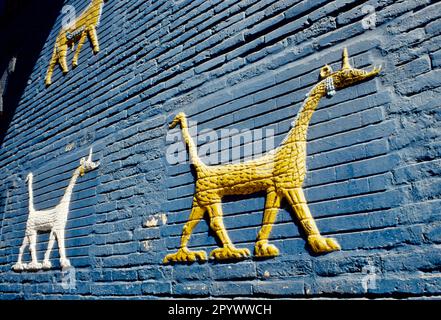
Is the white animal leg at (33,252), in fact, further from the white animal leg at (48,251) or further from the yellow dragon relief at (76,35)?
the yellow dragon relief at (76,35)

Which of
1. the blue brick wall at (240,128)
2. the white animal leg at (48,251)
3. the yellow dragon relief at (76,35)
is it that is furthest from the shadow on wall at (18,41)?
the white animal leg at (48,251)

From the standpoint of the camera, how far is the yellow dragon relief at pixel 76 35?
4547mm

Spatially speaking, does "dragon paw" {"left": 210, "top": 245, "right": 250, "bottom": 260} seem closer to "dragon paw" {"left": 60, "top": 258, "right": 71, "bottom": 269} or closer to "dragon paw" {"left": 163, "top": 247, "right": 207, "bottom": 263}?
"dragon paw" {"left": 163, "top": 247, "right": 207, "bottom": 263}

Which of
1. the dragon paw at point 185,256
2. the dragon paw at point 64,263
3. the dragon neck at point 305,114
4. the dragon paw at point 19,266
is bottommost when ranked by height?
the dragon paw at point 19,266

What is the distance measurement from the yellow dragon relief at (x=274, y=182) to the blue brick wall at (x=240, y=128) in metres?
0.05

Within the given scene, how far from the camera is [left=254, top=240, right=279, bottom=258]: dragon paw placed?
2488 millimetres

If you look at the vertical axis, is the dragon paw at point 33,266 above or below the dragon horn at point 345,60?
below

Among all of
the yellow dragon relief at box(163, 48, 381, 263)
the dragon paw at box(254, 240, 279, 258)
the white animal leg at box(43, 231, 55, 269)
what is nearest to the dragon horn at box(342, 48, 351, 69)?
the yellow dragon relief at box(163, 48, 381, 263)

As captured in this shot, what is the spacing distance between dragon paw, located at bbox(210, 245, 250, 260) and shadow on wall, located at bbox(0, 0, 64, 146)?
415 centimetres

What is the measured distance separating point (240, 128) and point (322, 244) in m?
0.99

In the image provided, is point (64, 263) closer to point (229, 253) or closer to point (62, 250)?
point (62, 250)

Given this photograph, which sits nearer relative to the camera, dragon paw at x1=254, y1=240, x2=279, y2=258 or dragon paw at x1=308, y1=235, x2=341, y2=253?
dragon paw at x1=308, y1=235, x2=341, y2=253
